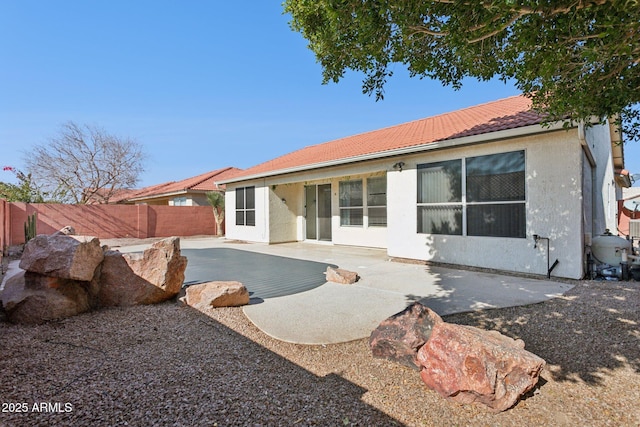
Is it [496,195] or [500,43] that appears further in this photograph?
[496,195]

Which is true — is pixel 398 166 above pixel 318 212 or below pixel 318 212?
above

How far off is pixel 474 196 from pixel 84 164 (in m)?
27.1

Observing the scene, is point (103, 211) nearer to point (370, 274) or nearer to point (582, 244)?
point (370, 274)

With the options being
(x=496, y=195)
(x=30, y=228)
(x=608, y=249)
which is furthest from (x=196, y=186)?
(x=608, y=249)

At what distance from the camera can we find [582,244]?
6.73m

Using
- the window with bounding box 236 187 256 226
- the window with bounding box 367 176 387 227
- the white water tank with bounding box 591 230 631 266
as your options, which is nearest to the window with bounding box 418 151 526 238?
the white water tank with bounding box 591 230 631 266

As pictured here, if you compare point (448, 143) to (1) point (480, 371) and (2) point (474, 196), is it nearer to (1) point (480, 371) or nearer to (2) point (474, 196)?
(2) point (474, 196)

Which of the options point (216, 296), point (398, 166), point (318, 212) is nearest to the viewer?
point (216, 296)

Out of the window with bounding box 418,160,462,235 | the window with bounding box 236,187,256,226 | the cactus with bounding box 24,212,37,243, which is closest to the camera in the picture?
the window with bounding box 418,160,462,235

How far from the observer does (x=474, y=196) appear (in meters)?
8.00

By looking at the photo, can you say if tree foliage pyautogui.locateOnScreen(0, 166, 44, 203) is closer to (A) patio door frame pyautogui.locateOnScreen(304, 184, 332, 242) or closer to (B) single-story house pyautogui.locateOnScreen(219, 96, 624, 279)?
(A) patio door frame pyautogui.locateOnScreen(304, 184, 332, 242)

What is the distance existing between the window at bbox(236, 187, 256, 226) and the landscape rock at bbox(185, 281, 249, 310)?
1114cm

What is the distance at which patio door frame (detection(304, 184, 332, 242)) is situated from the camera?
14828 millimetres

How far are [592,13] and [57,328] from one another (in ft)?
24.5
